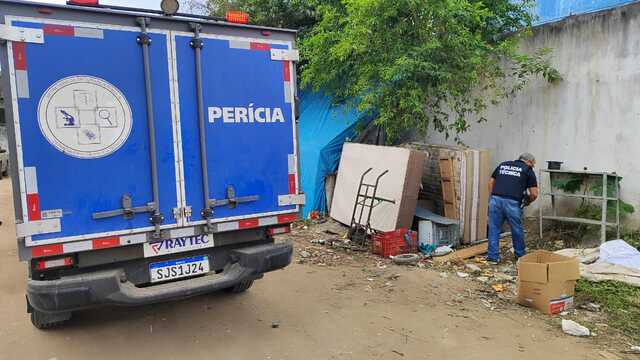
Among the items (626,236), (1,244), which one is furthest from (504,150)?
(1,244)

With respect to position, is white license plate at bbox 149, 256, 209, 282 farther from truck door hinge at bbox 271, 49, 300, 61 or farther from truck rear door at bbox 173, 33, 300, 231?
→ truck door hinge at bbox 271, 49, 300, 61

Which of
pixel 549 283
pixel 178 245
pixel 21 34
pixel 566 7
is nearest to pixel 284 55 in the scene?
pixel 178 245

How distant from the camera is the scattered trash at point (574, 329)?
14.7 ft

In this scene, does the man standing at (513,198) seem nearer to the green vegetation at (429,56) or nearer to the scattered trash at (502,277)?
the scattered trash at (502,277)

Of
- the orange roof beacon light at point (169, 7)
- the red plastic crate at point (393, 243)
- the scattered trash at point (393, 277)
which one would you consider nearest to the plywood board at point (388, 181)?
the red plastic crate at point (393, 243)

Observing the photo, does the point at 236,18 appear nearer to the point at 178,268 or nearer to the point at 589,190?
the point at 178,268

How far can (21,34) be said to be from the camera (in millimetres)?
3350

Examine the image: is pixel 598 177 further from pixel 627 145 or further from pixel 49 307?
pixel 49 307

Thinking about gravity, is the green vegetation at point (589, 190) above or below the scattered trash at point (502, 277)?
→ above

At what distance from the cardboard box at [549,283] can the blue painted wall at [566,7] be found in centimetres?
442

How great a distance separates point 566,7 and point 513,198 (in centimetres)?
382

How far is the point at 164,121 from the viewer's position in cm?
392

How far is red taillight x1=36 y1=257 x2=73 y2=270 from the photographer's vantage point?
3525mm

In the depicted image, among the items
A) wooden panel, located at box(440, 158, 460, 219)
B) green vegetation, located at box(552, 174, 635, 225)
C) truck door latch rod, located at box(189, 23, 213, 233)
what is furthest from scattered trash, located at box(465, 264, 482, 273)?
truck door latch rod, located at box(189, 23, 213, 233)
